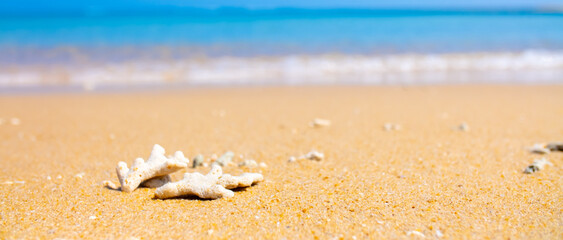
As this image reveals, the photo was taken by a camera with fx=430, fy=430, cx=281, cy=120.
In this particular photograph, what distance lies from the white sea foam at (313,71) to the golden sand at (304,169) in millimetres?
3129

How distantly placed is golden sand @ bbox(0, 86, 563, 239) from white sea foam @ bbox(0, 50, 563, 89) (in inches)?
123

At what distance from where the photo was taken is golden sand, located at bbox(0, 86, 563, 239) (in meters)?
2.01

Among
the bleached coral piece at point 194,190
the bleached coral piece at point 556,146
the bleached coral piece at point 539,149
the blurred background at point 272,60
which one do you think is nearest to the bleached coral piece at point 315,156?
the bleached coral piece at point 194,190

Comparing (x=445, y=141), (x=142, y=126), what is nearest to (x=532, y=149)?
(x=445, y=141)

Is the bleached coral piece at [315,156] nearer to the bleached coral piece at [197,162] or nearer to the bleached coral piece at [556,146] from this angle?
the bleached coral piece at [197,162]

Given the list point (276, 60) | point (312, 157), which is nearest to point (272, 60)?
point (276, 60)

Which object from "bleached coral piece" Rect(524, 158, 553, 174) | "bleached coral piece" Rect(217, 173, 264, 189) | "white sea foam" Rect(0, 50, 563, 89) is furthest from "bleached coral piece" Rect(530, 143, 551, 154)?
"white sea foam" Rect(0, 50, 563, 89)

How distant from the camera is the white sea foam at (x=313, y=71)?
30.0 ft

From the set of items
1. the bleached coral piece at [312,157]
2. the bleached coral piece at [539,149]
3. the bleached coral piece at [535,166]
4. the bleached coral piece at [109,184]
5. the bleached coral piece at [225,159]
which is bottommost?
the bleached coral piece at [539,149]

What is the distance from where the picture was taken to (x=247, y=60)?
1143 cm

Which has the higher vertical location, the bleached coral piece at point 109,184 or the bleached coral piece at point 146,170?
the bleached coral piece at point 146,170

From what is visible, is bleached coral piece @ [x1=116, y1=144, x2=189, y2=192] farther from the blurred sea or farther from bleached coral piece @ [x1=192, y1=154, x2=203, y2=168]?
the blurred sea

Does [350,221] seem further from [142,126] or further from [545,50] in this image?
[545,50]

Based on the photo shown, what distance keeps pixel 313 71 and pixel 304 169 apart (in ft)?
25.6
